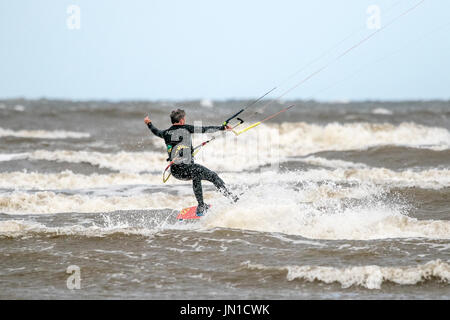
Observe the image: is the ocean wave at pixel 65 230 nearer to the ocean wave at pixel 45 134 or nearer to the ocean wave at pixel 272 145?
the ocean wave at pixel 272 145

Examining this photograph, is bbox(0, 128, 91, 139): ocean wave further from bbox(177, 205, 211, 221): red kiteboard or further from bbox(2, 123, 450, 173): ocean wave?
bbox(177, 205, 211, 221): red kiteboard

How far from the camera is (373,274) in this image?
25.6ft

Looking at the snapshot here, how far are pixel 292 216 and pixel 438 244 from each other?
243 centimetres

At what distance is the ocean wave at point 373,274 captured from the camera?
773 cm

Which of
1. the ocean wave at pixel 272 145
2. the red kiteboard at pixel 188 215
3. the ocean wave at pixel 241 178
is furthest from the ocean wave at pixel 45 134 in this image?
the red kiteboard at pixel 188 215

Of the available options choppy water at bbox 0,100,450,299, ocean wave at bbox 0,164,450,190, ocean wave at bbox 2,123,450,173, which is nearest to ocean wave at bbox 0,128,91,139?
ocean wave at bbox 2,123,450,173

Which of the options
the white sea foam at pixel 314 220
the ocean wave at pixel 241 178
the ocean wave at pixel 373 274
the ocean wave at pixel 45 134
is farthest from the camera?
the ocean wave at pixel 45 134

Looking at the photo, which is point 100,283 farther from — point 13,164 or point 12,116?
point 12,116

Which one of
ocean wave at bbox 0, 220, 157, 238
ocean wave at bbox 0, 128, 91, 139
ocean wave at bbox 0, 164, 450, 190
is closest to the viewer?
ocean wave at bbox 0, 220, 157, 238

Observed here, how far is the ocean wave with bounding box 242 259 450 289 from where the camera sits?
7.73m

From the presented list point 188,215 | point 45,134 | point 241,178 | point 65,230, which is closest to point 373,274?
point 188,215

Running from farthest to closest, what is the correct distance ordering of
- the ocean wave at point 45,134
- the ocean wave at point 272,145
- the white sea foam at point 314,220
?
the ocean wave at point 45,134
the ocean wave at point 272,145
the white sea foam at point 314,220

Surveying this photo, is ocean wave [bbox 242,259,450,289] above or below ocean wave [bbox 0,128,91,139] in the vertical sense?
below
